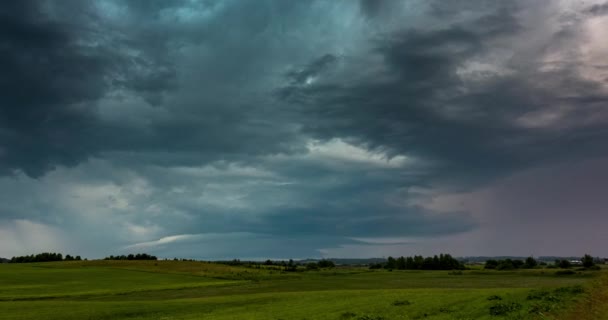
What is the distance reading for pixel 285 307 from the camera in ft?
152

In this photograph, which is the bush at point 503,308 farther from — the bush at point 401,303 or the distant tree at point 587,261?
the distant tree at point 587,261

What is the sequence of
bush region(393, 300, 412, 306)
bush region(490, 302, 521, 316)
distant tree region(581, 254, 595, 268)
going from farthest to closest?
1. distant tree region(581, 254, 595, 268)
2. bush region(393, 300, 412, 306)
3. bush region(490, 302, 521, 316)

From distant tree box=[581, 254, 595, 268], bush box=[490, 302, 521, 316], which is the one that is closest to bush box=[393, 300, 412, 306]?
bush box=[490, 302, 521, 316]

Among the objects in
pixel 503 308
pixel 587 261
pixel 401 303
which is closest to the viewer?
pixel 503 308

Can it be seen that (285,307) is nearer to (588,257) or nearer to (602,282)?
(602,282)

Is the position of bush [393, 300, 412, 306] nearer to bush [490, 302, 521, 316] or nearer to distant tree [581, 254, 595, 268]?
bush [490, 302, 521, 316]

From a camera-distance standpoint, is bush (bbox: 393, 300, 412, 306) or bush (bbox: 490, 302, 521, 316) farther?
bush (bbox: 393, 300, 412, 306)

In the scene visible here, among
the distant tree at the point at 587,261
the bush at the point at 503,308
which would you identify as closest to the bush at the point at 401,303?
the bush at the point at 503,308

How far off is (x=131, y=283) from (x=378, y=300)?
7944cm

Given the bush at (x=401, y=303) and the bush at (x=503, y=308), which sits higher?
the bush at (x=503, y=308)

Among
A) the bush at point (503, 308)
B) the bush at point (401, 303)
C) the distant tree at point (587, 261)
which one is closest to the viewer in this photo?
the bush at point (503, 308)

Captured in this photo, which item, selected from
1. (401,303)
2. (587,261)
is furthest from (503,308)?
(587,261)

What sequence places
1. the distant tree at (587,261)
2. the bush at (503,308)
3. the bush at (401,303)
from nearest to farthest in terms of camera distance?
the bush at (503,308) → the bush at (401,303) → the distant tree at (587,261)

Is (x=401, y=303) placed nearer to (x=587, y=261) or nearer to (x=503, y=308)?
(x=503, y=308)
